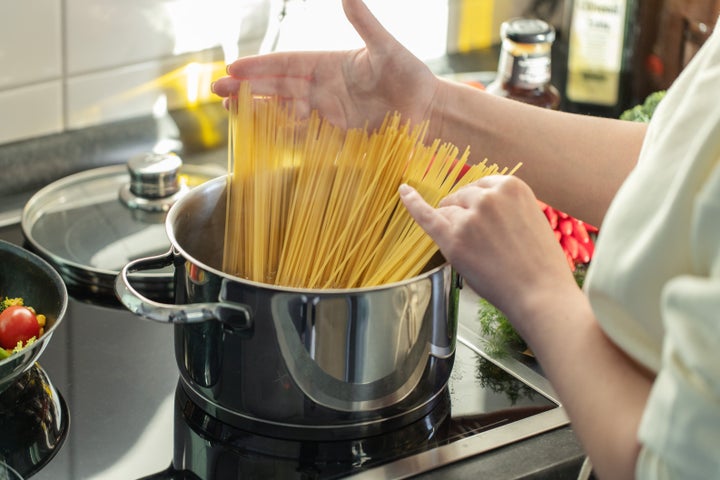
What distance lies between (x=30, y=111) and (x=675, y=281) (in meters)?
0.88

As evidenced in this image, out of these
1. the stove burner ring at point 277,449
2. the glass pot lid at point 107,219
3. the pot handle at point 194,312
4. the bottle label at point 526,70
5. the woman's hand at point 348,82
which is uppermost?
the woman's hand at point 348,82

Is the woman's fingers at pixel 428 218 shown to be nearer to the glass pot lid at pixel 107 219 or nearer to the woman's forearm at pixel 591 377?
the woman's forearm at pixel 591 377

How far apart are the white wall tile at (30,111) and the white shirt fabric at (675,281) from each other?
2.65ft

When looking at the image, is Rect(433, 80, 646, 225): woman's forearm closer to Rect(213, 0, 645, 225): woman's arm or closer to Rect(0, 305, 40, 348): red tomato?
Rect(213, 0, 645, 225): woman's arm

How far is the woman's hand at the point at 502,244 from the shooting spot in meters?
0.70

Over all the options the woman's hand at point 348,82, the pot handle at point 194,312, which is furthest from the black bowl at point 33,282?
the woman's hand at point 348,82

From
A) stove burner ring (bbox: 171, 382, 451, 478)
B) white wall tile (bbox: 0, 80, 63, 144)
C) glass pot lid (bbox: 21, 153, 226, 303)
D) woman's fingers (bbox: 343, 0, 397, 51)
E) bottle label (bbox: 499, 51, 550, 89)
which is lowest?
stove burner ring (bbox: 171, 382, 451, 478)

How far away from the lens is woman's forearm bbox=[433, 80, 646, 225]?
95 cm

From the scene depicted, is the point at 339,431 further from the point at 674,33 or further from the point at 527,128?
the point at 674,33

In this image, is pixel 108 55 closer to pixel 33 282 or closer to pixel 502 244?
pixel 33 282

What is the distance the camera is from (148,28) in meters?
1.29

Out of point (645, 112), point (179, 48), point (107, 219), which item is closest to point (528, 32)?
point (645, 112)

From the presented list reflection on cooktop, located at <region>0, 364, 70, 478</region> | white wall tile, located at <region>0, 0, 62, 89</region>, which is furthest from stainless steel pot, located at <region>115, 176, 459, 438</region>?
white wall tile, located at <region>0, 0, 62, 89</region>

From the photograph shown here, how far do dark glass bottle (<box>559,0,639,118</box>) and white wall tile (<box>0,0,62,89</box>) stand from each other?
0.72 m
